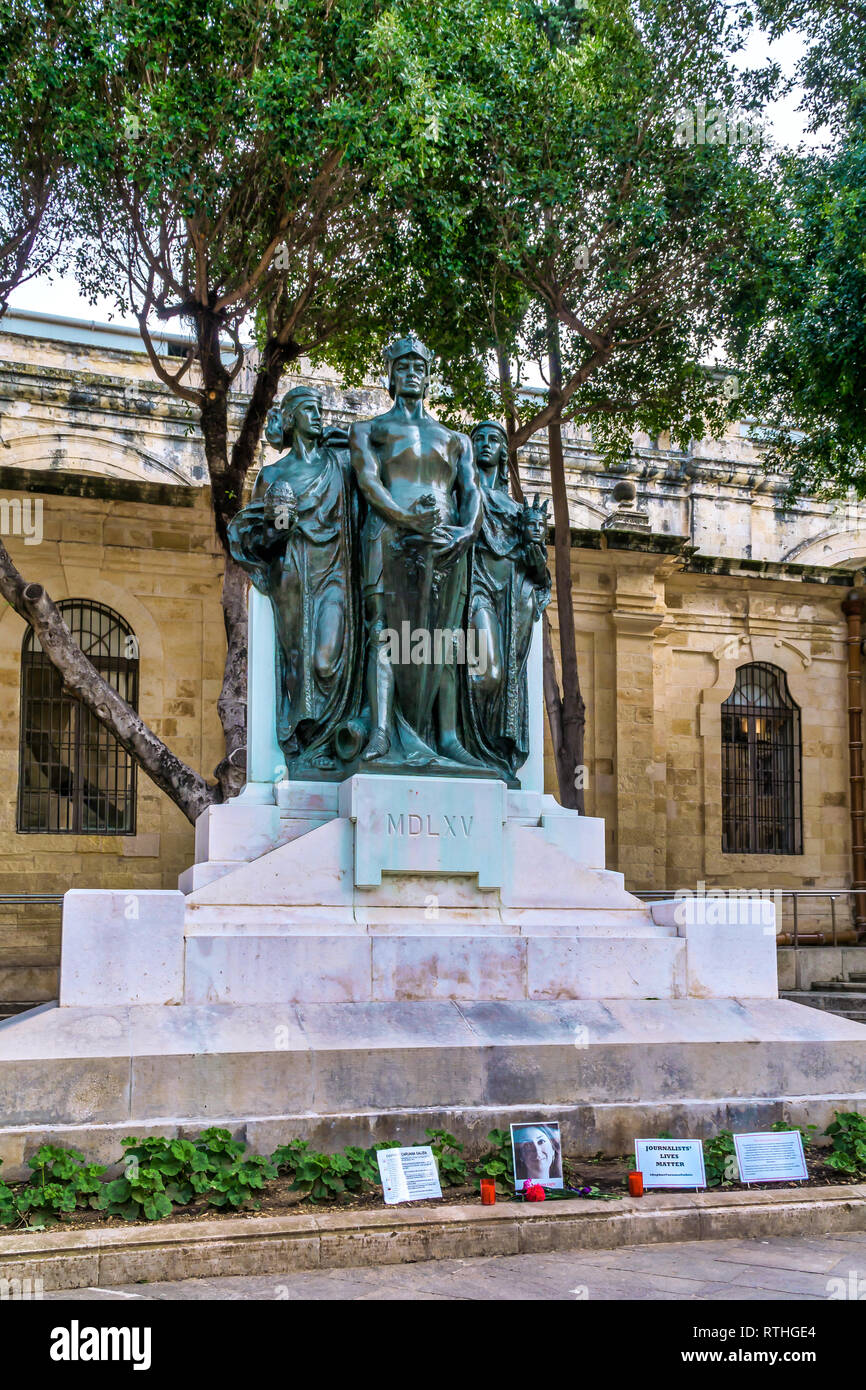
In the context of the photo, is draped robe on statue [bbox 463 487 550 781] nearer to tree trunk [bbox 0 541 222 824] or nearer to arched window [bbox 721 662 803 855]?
tree trunk [bbox 0 541 222 824]

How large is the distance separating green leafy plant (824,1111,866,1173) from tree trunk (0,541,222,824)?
802 cm

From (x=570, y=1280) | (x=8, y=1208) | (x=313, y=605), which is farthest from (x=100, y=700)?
(x=570, y=1280)

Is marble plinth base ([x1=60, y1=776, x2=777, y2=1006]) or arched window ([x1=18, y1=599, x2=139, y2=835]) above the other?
arched window ([x1=18, y1=599, x2=139, y2=835])

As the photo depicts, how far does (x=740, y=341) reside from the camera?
15906 mm

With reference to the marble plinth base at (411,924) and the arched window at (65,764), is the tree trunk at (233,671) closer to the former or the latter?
the arched window at (65,764)

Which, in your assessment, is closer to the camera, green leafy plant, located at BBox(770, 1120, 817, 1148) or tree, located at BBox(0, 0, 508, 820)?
green leafy plant, located at BBox(770, 1120, 817, 1148)

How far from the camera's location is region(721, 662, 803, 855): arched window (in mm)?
20703

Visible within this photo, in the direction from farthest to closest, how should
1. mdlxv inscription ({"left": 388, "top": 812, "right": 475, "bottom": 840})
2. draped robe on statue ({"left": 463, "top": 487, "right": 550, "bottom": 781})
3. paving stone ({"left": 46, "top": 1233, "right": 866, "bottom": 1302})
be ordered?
draped robe on statue ({"left": 463, "top": 487, "right": 550, "bottom": 781}) < mdlxv inscription ({"left": 388, "top": 812, "right": 475, "bottom": 840}) < paving stone ({"left": 46, "top": 1233, "right": 866, "bottom": 1302})

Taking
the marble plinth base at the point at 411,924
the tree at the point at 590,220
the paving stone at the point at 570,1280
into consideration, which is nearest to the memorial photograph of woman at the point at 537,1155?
the paving stone at the point at 570,1280

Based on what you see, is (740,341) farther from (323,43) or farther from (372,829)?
(372,829)

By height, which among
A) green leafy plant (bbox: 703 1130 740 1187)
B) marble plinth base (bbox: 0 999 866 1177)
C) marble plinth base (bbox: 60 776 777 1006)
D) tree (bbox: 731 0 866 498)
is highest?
tree (bbox: 731 0 866 498)

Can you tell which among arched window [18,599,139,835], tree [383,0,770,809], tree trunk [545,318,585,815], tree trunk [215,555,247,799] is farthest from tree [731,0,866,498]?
arched window [18,599,139,835]

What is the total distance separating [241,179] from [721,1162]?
430 inches

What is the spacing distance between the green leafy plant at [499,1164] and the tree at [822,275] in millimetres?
10315
